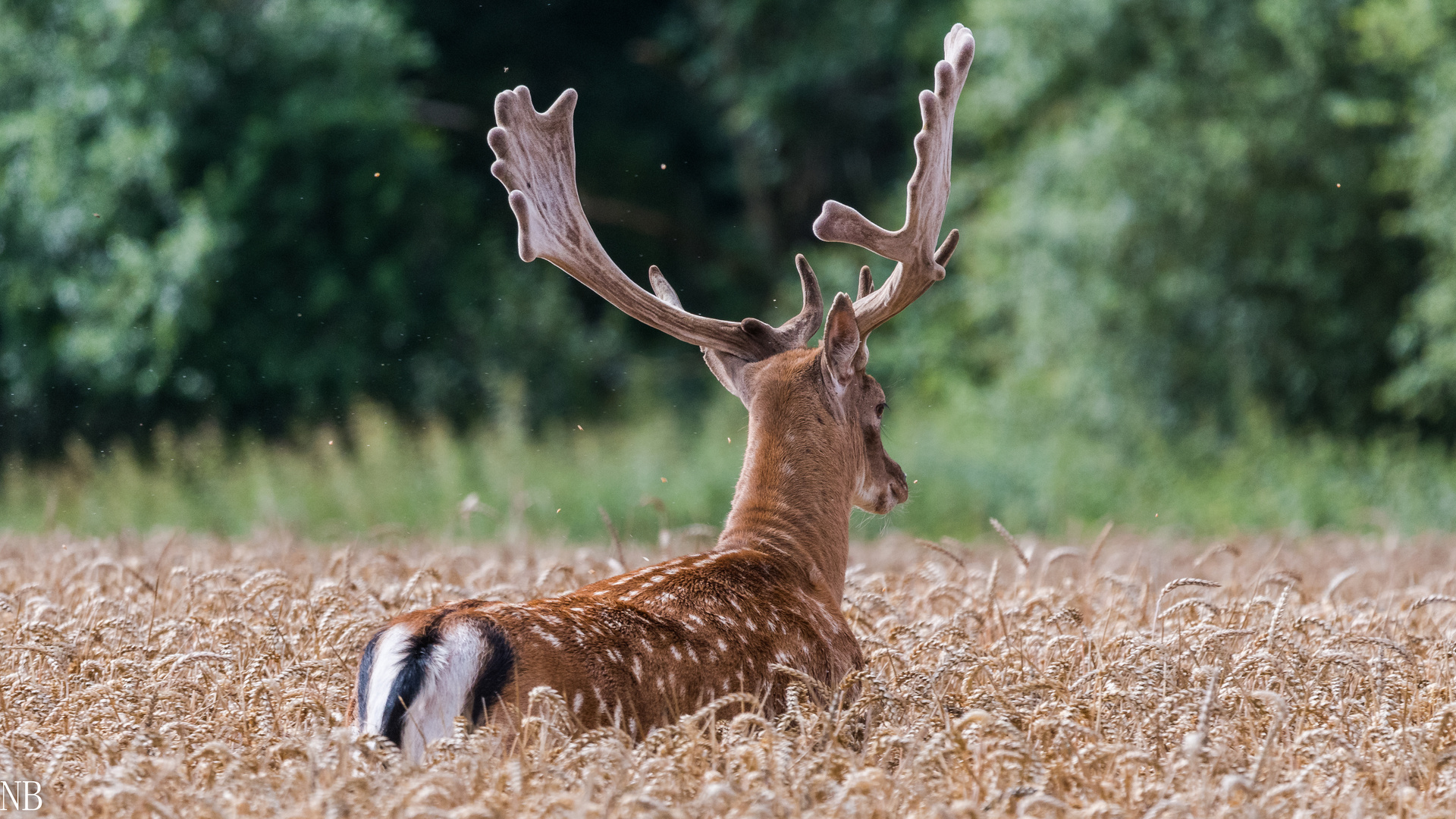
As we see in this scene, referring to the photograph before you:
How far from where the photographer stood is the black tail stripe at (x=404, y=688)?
2682 millimetres

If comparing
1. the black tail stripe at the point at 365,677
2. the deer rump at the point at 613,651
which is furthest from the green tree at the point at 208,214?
the black tail stripe at the point at 365,677

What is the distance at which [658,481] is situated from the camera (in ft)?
46.2

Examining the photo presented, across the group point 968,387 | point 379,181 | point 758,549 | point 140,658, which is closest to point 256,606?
point 140,658

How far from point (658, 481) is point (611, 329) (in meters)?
5.86

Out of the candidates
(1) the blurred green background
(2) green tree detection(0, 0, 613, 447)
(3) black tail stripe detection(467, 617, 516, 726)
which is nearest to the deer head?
(3) black tail stripe detection(467, 617, 516, 726)

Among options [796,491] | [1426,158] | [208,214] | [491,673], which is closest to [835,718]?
[491,673]

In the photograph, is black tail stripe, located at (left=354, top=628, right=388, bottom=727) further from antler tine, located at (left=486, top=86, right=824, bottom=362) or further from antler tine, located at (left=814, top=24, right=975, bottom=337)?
antler tine, located at (left=814, top=24, right=975, bottom=337)

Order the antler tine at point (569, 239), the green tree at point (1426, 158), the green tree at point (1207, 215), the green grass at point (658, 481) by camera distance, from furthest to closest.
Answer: the green tree at point (1207, 215)
the green tree at point (1426, 158)
the green grass at point (658, 481)
the antler tine at point (569, 239)

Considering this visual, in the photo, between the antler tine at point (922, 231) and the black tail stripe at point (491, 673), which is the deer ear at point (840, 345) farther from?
the black tail stripe at point (491, 673)

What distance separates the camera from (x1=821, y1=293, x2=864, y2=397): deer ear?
13.2 feet

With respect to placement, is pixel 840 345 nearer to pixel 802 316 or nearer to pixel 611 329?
pixel 802 316

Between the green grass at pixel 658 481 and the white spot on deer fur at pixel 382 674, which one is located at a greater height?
the green grass at pixel 658 481

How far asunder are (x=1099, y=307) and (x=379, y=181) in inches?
319

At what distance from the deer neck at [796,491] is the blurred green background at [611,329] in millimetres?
8281
